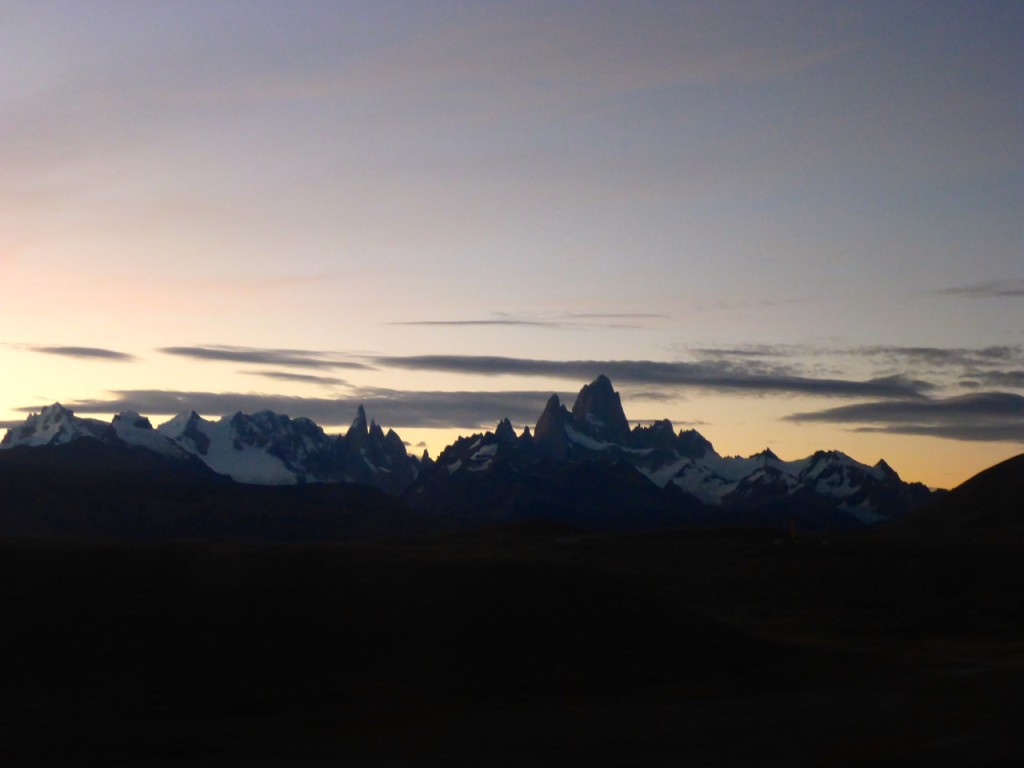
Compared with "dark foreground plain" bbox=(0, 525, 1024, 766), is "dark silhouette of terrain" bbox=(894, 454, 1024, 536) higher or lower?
lower

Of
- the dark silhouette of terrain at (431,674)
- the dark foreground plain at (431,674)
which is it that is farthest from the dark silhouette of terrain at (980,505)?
the dark foreground plain at (431,674)

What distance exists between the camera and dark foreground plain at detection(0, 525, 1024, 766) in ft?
64.3

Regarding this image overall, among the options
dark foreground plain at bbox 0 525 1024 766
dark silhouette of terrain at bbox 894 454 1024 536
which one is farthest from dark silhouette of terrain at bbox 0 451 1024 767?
dark silhouette of terrain at bbox 894 454 1024 536

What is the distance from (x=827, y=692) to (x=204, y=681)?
45.3 ft

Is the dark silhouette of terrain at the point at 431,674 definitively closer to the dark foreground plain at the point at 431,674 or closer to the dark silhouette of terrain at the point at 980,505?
the dark foreground plain at the point at 431,674

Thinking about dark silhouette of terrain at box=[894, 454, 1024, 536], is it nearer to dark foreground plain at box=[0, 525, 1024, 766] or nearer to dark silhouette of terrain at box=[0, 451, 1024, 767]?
dark silhouette of terrain at box=[0, 451, 1024, 767]

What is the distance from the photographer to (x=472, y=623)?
3084 centimetres

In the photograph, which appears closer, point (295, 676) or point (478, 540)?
point (295, 676)

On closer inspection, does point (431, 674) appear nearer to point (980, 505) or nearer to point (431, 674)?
point (431, 674)

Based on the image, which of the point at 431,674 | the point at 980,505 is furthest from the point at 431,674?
the point at 980,505

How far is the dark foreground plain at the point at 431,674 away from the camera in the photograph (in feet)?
64.3

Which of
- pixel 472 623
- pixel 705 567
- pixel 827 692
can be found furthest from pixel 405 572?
pixel 705 567

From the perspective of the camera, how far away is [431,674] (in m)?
26.9

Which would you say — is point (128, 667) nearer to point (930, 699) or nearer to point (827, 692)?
point (827, 692)
